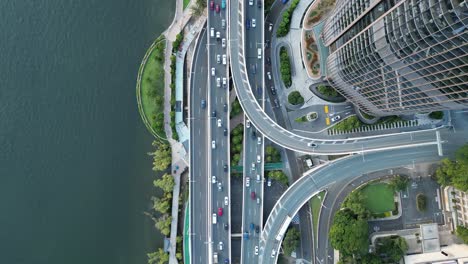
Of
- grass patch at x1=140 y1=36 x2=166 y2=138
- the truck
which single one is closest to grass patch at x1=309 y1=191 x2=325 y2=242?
the truck

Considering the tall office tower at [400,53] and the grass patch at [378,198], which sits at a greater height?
the tall office tower at [400,53]

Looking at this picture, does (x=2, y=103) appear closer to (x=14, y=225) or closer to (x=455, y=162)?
(x=14, y=225)

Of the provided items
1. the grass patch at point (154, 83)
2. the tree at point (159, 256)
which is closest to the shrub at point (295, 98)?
the grass patch at point (154, 83)

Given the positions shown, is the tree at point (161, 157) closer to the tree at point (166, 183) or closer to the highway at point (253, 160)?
the tree at point (166, 183)

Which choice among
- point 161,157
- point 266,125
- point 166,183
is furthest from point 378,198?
point 161,157

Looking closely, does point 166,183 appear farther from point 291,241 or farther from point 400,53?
point 400,53

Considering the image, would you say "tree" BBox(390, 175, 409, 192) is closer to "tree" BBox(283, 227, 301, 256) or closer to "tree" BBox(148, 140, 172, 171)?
"tree" BBox(283, 227, 301, 256)

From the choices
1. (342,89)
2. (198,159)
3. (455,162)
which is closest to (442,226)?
(455,162)
